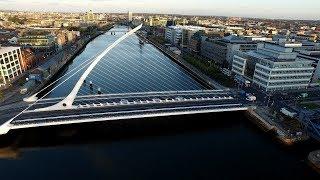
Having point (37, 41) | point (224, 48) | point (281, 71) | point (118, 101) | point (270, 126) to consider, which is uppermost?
point (224, 48)

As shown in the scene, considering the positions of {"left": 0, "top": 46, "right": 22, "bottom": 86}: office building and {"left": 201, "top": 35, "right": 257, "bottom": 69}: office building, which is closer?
{"left": 0, "top": 46, "right": 22, "bottom": 86}: office building

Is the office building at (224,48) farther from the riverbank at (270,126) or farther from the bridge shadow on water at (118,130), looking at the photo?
the bridge shadow on water at (118,130)

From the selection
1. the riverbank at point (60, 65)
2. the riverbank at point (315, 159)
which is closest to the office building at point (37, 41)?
the riverbank at point (60, 65)

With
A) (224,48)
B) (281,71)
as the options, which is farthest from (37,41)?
(281,71)

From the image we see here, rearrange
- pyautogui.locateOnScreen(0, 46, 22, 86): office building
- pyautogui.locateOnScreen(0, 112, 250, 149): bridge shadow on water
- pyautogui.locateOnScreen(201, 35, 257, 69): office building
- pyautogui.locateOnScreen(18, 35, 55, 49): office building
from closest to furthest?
1. pyautogui.locateOnScreen(0, 112, 250, 149): bridge shadow on water
2. pyautogui.locateOnScreen(0, 46, 22, 86): office building
3. pyautogui.locateOnScreen(201, 35, 257, 69): office building
4. pyautogui.locateOnScreen(18, 35, 55, 49): office building

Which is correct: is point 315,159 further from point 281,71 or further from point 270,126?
point 281,71

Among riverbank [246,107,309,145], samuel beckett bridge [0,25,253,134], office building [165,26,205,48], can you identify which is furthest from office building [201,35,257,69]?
riverbank [246,107,309,145]

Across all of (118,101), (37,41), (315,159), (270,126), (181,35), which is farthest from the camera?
(181,35)

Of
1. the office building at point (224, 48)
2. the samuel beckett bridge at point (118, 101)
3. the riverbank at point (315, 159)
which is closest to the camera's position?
the riverbank at point (315, 159)

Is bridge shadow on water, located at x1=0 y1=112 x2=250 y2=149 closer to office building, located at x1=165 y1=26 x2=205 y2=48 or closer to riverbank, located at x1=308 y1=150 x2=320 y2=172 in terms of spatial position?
riverbank, located at x1=308 y1=150 x2=320 y2=172

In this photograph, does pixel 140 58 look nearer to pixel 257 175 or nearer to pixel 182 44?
pixel 182 44

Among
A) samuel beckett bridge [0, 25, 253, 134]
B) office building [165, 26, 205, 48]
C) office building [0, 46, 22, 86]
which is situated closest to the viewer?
samuel beckett bridge [0, 25, 253, 134]

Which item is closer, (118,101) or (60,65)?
(118,101)
